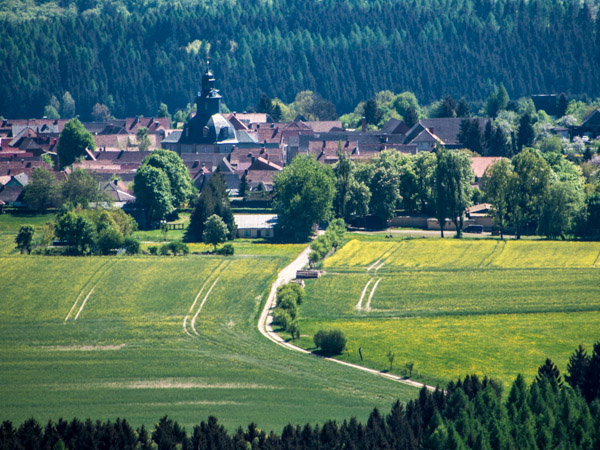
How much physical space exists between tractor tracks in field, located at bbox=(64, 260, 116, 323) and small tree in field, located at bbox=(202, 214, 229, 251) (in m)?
10.4

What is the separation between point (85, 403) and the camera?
52312mm

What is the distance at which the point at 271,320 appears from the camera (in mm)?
67375

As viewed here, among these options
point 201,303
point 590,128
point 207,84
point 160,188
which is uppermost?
point 207,84

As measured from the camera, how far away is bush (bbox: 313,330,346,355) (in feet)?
198

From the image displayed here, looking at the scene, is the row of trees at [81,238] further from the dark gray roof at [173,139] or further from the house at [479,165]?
the dark gray roof at [173,139]

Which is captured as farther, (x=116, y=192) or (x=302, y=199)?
(x=116, y=192)

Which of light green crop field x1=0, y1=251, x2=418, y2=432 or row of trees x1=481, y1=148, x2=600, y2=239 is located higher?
row of trees x1=481, y1=148, x2=600, y2=239

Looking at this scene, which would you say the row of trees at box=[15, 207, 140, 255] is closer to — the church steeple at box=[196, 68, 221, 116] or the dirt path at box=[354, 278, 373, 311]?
the dirt path at box=[354, 278, 373, 311]

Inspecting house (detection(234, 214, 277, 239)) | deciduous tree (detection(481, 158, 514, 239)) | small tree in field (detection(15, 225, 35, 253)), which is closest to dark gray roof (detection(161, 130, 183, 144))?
house (detection(234, 214, 277, 239))

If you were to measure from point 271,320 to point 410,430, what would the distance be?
2294 cm

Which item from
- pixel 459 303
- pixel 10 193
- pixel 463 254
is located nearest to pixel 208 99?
pixel 10 193

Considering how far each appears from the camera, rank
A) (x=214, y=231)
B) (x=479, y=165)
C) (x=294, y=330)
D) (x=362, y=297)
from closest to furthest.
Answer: (x=294, y=330) → (x=362, y=297) → (x=214, y=231) → (x=479, y=165)

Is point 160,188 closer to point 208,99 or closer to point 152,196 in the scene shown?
point 152,196

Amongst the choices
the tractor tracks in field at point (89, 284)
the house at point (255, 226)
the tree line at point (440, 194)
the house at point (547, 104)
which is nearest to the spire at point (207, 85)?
the tree line at point (440, 194)
